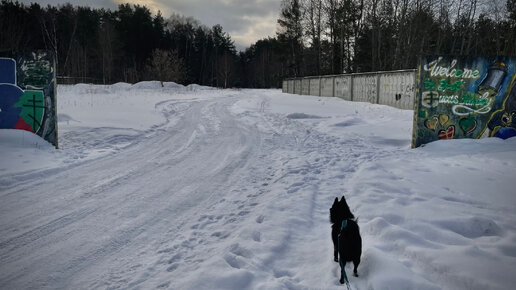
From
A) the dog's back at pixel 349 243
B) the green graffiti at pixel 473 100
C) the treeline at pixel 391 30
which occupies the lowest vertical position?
the dog's back at pixel 349 243

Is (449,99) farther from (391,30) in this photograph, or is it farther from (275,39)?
(275,39)

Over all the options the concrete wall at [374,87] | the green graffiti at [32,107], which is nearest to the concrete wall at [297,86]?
the concrete wall at [374,87]

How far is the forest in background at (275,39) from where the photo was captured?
2852cm

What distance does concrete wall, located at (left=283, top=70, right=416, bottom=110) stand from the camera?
1620 centimetres

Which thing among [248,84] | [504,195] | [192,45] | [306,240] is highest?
[192,45]

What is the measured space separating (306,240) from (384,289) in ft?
3.97

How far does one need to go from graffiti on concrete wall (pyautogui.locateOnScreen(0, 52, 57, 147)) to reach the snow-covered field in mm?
389

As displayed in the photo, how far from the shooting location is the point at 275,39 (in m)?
47.1

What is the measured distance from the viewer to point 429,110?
8.45 metres

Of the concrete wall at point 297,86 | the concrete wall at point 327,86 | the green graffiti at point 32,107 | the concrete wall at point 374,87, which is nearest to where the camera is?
the green graffiti at point 32,107

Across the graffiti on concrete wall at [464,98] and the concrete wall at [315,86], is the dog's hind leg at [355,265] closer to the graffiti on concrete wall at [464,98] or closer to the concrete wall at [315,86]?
the graffiti on concrete wall at [464,98]

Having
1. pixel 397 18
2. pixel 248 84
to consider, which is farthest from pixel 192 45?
pixel 397 18

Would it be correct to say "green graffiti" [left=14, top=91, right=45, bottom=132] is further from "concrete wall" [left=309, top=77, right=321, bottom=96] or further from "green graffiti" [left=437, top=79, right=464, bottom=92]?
"concrete wall" [left=309, top=77, right=321, bottom=96]

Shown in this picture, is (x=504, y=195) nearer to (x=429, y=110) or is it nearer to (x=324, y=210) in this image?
(x=324, y=210)
